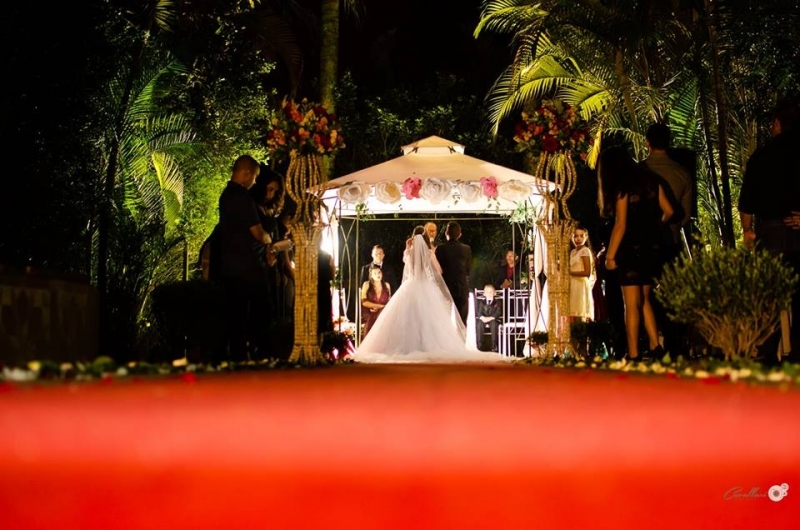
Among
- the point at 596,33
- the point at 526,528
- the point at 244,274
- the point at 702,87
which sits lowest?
the point at 526,528

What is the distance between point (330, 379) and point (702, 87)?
25.9ft

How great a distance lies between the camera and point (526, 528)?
9.10ft

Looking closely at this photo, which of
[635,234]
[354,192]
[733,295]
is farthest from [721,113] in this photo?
[733,295]

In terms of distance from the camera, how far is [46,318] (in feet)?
30.0

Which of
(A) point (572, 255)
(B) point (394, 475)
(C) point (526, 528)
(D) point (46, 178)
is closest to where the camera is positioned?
(C) point (526, 528)

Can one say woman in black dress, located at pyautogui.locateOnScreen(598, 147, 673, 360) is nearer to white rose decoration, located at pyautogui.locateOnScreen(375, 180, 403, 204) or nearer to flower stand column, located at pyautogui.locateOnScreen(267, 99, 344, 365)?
flower stand column, located at pyautogui.locateOnScreen(267, 99, 344, 365)

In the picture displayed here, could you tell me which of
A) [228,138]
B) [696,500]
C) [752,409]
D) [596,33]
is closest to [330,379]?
[752,409]

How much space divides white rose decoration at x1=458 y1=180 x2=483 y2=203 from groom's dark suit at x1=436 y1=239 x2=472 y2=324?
131 centimetres

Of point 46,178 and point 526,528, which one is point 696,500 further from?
point 46,178

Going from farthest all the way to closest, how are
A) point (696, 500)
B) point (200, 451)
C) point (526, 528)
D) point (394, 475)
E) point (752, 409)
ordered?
point (752, 409), point (200, 451), point (394, 475), point (696, 500), point (526, 528)

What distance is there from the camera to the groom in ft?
54.9

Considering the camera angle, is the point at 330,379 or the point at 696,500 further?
the point at 330,379

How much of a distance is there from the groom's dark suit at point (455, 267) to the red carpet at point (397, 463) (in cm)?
1120

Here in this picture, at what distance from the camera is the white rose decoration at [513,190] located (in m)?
15.1
